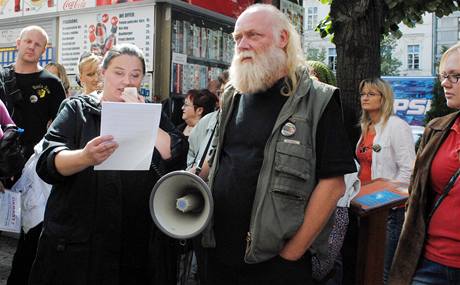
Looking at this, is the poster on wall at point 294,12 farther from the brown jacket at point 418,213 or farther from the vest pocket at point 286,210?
the vest pocket at point 286,210

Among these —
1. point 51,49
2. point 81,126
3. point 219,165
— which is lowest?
point 219,165

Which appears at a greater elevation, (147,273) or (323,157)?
(323,157)

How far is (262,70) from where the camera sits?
247 cm

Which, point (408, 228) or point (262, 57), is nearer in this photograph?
point (262, 57)

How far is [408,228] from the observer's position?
113 inches

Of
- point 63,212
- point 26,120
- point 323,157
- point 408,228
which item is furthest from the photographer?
point 26,120

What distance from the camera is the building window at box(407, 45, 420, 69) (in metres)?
52.8

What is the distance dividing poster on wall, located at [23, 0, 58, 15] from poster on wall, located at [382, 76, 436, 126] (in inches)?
705

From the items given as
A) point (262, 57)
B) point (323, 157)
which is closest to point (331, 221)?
point (323, 157)

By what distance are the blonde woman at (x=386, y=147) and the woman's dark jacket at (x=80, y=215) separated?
2.44m

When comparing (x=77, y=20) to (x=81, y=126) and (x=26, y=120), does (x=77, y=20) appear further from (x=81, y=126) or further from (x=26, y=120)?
(x=81, y=126)

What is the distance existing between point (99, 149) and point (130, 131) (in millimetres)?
168

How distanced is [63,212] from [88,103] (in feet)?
1.82

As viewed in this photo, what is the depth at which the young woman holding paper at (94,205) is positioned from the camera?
269cm
